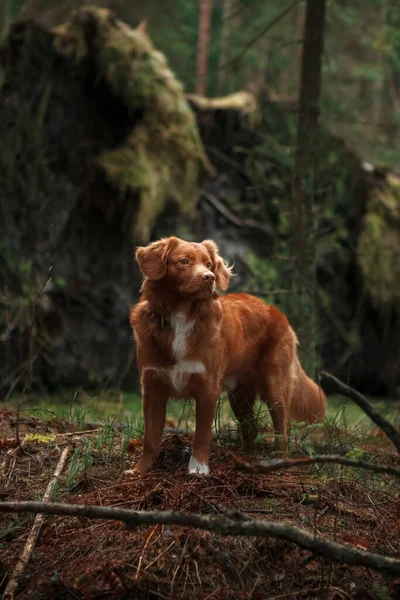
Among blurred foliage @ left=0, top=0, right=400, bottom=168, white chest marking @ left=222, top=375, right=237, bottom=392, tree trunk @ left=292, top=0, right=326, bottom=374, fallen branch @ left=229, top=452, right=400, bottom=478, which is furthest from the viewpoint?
blurred foliage @ left=0, top=0, right=400, bottom=168

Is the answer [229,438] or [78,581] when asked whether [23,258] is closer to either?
[229,438]

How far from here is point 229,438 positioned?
5.01m

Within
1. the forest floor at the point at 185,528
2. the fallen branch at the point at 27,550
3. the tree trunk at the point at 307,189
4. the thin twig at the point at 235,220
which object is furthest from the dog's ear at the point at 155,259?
the thin twig at the point at 235,220

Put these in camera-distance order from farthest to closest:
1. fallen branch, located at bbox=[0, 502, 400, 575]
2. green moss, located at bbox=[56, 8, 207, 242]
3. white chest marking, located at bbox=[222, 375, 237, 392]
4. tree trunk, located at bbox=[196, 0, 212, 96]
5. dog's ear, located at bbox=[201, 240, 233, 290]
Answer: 1. tree trunk, located at bbox=[196, 0, 212, 96]
2. green moss, located at bbox=[56, 8, 207, 242]
3. white chest marking, located at bbox=[222, 375, 237, 392]
4. dog's ear, located at bbox=[201, 240, 233, 290]
5. fallen branch, located at bbox=[0, 502, 400, 575]

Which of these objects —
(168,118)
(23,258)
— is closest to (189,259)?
(23,258)

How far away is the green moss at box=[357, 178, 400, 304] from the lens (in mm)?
11445

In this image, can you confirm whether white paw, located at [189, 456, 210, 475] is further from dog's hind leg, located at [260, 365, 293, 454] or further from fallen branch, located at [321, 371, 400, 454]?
fallen branch, located at [321, 371, 400, 454]

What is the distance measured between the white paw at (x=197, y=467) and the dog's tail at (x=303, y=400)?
4.92 ft

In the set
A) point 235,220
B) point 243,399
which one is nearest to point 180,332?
point 243,399

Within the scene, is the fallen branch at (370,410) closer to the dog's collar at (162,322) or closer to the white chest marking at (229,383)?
the dog's collar at (162,322)

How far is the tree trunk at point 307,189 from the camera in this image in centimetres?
723

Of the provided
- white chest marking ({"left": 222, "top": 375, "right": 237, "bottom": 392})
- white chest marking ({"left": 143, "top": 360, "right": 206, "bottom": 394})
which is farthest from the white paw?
A: white chest marking ({"left": 222, "top": 375, "right": 237, "bottom": 392})

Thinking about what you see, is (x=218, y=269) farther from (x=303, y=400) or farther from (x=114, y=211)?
(x=114, y=211)

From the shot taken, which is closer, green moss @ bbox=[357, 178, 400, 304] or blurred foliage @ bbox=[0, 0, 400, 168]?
green moss @ bbox=[357, 178, 400, 304]
